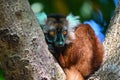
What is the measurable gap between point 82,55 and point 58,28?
2.27 ft

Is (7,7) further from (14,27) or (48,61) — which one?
(48,61)

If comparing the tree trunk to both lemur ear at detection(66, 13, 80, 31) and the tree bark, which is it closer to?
lemur ear at detection(66, 13, 80, 31)

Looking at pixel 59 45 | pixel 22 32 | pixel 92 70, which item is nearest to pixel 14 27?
pixel 22 32

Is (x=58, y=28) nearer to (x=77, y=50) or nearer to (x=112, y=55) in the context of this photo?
(x=77, y=50)

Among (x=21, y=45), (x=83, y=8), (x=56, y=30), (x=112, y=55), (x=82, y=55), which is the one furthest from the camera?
(x=83, y=8)

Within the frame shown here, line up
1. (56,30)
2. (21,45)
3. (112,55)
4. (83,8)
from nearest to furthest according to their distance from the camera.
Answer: (21,45) < (112,55) < (56,30) < (83,8)

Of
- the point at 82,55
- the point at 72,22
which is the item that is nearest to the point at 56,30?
the point at 72,22

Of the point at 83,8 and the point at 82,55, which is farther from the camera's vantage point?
the point at 83,8

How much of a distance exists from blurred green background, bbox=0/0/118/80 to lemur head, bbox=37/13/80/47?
0.80 metres

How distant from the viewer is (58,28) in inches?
218

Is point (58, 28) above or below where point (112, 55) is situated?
above

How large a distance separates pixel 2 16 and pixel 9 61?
0.51 metres

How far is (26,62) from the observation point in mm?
4000

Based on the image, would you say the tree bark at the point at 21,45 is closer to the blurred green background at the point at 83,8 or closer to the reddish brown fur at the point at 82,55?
the reddish brown fur at the point at 82,55
